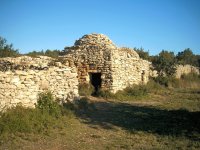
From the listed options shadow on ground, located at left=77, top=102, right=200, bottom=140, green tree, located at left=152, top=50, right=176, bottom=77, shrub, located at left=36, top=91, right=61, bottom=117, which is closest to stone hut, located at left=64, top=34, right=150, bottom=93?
shadow on ground, located at left=77, top=102, right=200, bottom=140

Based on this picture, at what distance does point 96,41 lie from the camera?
51.5 ft

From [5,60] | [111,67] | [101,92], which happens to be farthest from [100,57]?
[5,60]

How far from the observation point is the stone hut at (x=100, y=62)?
48.4 ft

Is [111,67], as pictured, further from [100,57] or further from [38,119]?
[38,119]

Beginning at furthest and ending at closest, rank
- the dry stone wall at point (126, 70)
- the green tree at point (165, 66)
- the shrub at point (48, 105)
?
the green tree at point (165, 66) → the dry stone wall at point (126, 70) → the shrub at point (48, 105)

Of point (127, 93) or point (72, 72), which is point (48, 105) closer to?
point (72, 72)

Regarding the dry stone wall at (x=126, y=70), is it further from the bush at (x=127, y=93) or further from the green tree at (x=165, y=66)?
the green tree at (x=165, y=66)

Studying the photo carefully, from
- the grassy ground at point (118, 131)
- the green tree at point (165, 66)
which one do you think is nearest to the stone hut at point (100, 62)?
the grassy ground at point (118, 131)

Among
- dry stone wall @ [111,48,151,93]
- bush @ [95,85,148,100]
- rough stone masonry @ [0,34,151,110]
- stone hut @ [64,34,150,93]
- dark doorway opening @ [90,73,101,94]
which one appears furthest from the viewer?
dark doorway opening @ [90,73,101,94]

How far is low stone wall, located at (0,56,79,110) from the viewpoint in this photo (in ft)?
27.0

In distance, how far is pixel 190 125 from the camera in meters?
8.93

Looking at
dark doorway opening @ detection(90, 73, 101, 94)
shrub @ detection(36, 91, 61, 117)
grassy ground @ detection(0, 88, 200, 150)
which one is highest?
dark doorway opening @ detection(90, 73, 101, 94)

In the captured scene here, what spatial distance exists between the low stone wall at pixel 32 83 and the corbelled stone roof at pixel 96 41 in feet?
16.0

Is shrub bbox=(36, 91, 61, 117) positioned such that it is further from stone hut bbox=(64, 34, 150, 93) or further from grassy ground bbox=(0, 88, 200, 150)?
stone hut bbox=(64, 34, 150, 93)
